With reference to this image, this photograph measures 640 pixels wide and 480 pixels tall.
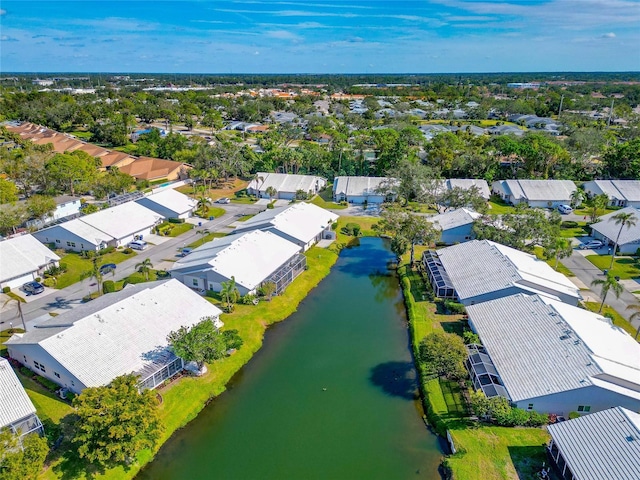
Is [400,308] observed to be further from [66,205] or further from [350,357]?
[66,205]

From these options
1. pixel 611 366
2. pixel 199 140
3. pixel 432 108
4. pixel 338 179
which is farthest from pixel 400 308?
pixel 432 108

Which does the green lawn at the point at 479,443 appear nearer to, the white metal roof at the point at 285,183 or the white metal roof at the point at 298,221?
the white metal roof at the point at 298,221

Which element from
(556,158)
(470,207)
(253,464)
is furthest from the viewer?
(556,158)

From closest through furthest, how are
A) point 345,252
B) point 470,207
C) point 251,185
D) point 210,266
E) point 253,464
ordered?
point 253,464 → point 210,266 → point 345,252 → point 470,207 → point 251,185

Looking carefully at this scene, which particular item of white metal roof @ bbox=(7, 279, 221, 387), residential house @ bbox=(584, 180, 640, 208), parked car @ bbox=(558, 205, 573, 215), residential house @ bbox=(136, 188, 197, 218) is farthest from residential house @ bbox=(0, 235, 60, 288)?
residential house @ bbox=(584, 180, 640, 208)

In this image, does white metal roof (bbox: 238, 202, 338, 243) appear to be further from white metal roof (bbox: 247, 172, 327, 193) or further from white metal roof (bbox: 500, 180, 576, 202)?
white metal roof (bbox: 500, 180, 576, 202)

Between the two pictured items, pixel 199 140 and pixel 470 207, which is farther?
pixel 199 140

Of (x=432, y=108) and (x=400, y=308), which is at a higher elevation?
(x=432, y=108)
